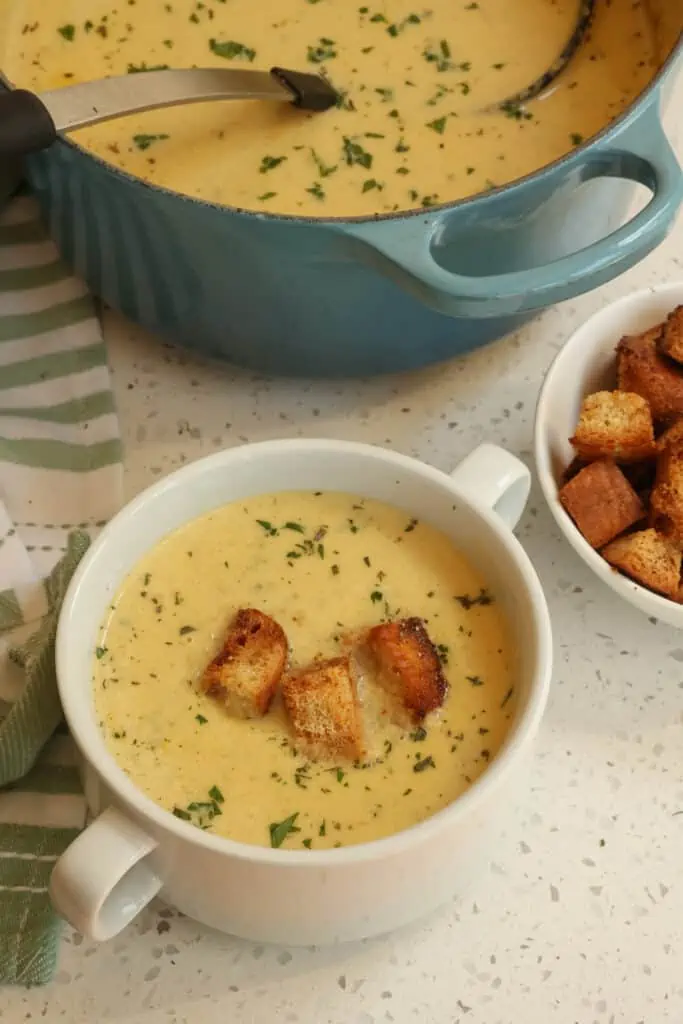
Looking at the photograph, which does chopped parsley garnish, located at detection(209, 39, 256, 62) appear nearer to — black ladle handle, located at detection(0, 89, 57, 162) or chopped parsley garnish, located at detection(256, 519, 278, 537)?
black ladle handle, located at detection(0, 89, 57, 162)

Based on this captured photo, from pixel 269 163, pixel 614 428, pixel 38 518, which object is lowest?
pixel 38 518

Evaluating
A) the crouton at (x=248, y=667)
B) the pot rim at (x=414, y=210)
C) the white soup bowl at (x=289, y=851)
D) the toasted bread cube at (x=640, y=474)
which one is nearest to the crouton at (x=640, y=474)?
the toasted bread cube at (x=640, y=474)

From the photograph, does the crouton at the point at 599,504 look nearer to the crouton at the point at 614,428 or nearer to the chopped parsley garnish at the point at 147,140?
the crouton at the point at 614,428

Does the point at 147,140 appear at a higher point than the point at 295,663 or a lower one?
higher

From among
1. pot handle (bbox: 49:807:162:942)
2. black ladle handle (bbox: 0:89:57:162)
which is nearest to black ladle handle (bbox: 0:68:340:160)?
black ladle handle (bbox: 0:89:57:162)

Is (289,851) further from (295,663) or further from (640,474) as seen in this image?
(640,474)

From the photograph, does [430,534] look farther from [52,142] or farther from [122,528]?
[52,142]

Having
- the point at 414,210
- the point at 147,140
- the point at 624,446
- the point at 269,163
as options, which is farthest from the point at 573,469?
the point at 147,140
